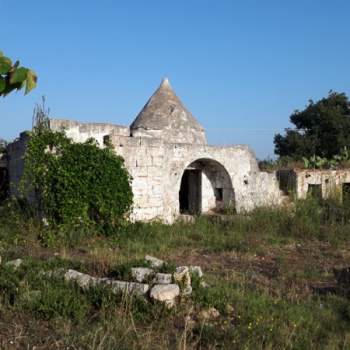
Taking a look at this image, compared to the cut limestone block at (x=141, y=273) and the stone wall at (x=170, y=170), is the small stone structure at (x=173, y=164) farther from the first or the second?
the cut limestone block at (x=141, y=273)

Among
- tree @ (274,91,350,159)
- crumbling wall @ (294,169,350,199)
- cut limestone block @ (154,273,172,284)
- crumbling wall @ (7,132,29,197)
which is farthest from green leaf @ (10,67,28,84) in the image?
tree @ (274,91,350,159)

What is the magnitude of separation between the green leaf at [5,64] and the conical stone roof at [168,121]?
10026mm

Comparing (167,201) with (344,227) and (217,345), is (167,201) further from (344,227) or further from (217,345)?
(217,345)

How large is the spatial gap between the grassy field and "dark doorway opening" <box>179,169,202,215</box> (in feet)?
12.2

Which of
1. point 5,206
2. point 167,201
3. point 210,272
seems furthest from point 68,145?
point 210,272

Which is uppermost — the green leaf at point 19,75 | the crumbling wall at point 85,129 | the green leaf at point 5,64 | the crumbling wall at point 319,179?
the crumbling wall at point 85,129

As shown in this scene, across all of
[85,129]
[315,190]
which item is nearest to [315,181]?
[315,190]

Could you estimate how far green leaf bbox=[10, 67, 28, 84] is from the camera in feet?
7.16

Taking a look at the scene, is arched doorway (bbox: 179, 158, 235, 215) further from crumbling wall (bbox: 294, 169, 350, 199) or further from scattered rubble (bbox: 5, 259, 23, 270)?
scattered rubble (bbox: 5, 259, 23, 270)

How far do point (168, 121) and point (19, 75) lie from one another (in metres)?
11.1

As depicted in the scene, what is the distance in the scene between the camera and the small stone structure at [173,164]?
10375 mm

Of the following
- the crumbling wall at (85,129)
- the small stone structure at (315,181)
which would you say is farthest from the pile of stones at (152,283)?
the small stone structure at (315,181)

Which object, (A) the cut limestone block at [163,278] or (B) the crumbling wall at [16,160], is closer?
(A) the cut limestone block at [163,278]

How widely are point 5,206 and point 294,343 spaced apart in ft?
24.1
